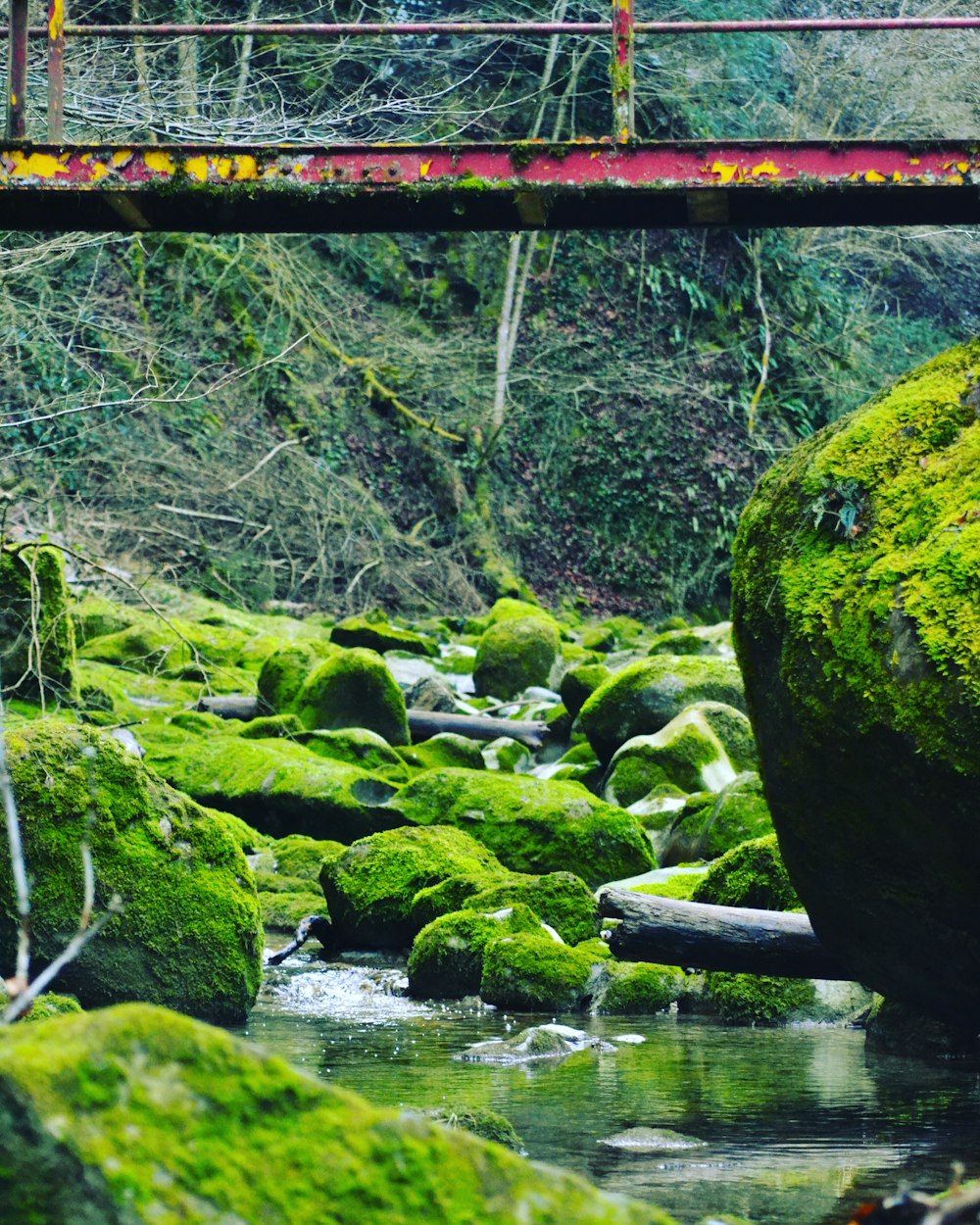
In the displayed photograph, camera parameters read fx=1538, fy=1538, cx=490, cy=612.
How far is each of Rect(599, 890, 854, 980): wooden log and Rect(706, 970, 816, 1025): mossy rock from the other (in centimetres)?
125

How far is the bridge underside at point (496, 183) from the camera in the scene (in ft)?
19.0

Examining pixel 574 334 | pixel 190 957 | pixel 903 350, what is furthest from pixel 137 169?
pixel 903 350

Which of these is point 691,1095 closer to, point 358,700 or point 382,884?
point 382,884

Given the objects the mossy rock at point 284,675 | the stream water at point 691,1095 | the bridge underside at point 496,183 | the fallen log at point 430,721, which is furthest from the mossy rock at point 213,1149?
the mossy rock at point 284,675

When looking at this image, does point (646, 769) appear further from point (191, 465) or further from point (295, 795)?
point (191, 465)

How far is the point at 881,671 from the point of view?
15.7 ft

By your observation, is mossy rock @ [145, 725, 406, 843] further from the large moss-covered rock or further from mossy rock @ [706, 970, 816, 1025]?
the large moss-covered rock

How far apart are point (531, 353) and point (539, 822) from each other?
17.8 meters

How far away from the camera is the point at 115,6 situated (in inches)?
739

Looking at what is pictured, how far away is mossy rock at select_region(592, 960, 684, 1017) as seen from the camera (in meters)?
7.63

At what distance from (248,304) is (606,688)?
1182cm

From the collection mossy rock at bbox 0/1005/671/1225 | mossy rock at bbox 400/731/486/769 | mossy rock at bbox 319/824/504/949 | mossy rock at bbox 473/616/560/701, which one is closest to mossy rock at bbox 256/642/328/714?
mossy rock at bbox 400/731/486/769

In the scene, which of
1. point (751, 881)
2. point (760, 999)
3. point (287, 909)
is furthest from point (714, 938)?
point (287, 909)

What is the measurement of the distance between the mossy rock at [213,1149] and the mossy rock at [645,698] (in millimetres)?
10602
